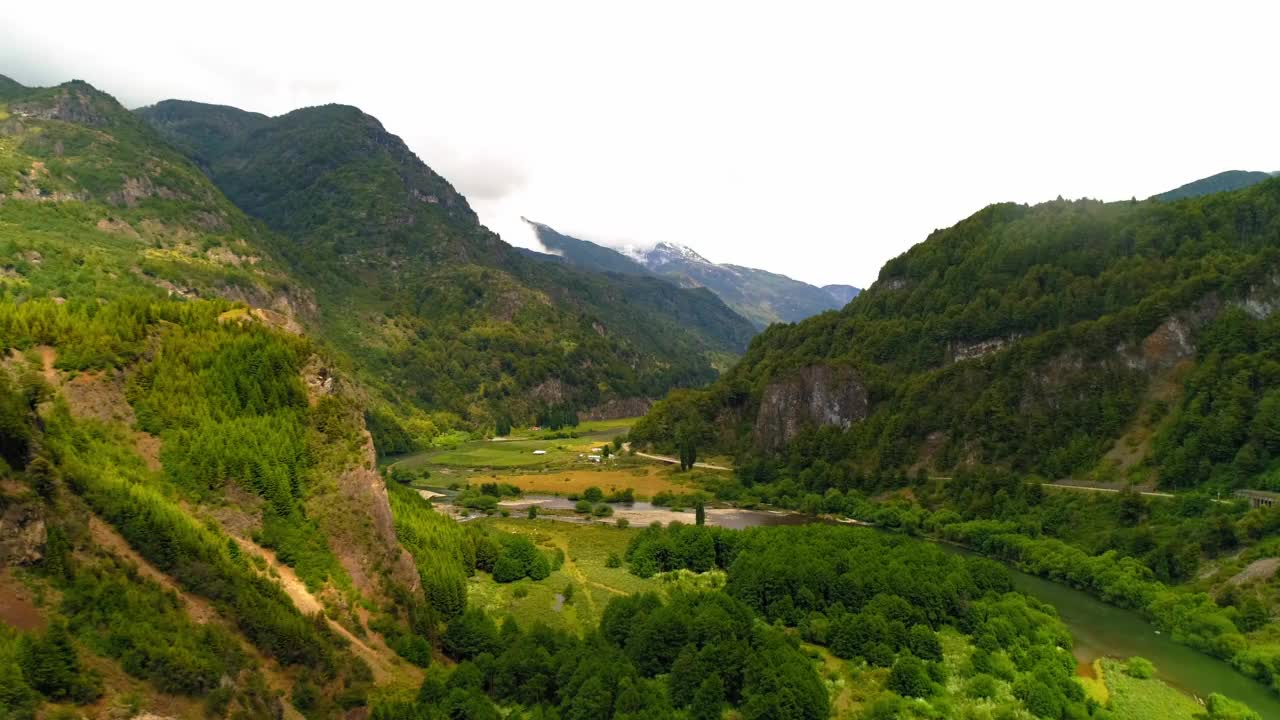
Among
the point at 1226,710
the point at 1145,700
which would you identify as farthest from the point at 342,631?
the point at 1226,710

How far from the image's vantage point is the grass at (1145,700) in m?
59.5

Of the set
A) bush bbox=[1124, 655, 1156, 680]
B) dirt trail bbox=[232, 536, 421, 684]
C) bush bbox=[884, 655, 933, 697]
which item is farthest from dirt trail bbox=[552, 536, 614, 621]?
bush bbox=[1124, 655, 1156, 680]

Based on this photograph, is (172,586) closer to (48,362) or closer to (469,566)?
(48,362)

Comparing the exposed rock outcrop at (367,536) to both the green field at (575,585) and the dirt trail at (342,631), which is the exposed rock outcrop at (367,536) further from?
the green field at (575,585)

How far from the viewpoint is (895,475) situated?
160m

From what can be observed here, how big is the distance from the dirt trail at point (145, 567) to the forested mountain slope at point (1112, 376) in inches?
5191

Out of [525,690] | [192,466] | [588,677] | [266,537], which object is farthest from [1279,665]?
[192,466]

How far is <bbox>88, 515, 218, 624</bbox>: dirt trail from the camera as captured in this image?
44.7 meters

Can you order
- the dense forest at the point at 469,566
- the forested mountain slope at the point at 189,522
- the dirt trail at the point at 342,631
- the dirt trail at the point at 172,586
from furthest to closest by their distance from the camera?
the dirt trail at the point at 342,631 < the dirt trail at the point at 172,586 < the dense forest at the point at 469,566 < the forested mountain slope at the point at 189,522

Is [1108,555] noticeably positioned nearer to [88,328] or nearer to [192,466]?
[192,466]

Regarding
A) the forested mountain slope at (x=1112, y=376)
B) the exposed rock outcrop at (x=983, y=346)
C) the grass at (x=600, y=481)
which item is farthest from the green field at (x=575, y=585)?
the exposed rock outcrop at (x=983, y=346)

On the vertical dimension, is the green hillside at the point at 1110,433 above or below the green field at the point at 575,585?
above

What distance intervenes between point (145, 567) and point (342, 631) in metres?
14.4

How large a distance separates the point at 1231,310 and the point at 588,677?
146 metres
